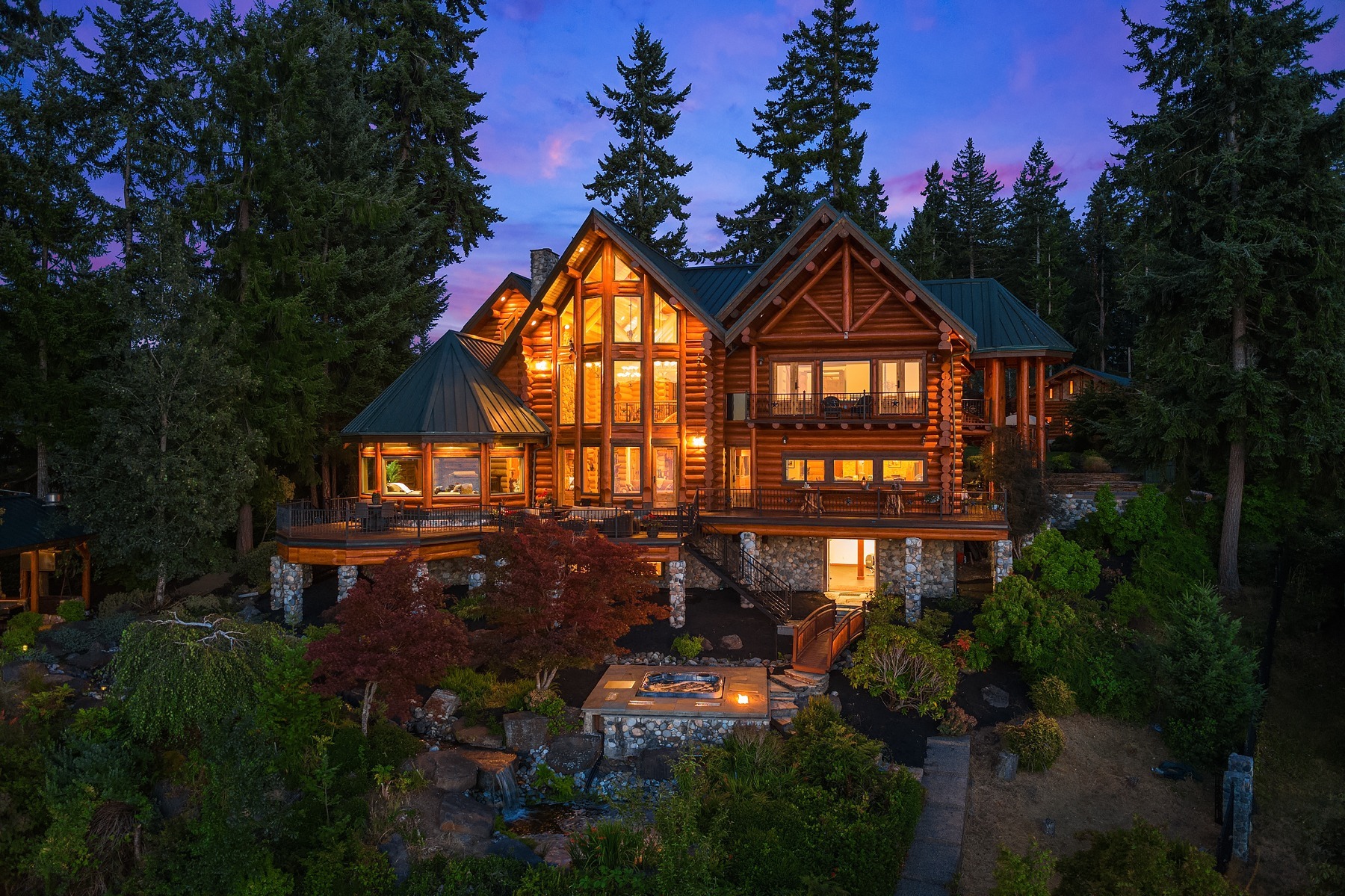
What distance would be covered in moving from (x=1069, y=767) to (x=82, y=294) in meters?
29.3

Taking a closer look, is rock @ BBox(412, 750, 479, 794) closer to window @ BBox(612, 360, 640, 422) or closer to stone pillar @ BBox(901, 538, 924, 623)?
stone pillar @ BBox(901, 538, 924, 623)

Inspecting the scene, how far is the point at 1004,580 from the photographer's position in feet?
61.5

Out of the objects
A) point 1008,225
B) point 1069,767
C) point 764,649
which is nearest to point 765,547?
point 764,649

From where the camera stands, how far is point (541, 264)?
92.7ft

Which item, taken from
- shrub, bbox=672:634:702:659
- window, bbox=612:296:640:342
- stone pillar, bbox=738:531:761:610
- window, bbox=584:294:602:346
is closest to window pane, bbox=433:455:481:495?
window, bbox=584:294:602:346

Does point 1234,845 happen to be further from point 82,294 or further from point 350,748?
point 82,294

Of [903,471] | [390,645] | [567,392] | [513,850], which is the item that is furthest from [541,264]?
[513,850]

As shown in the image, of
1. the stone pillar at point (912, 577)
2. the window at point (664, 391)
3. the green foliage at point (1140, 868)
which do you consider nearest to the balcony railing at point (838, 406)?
the window at point (664, 391)

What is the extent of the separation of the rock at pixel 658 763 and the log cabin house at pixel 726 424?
6650mm

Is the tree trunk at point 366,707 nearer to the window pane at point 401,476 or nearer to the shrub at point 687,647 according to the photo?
the shrub at point 687,647

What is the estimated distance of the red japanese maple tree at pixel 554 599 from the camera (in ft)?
52.3

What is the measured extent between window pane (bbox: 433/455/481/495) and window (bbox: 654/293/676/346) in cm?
729

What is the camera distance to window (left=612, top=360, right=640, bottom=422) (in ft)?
83.4

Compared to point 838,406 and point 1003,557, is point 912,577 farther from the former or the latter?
point 838,406
